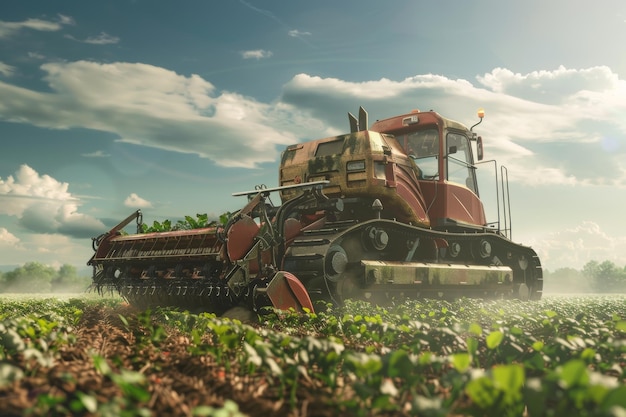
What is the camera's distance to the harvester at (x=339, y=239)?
30.7ft

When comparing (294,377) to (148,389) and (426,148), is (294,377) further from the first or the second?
(426,148)

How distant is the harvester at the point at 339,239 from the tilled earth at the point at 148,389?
4.32m

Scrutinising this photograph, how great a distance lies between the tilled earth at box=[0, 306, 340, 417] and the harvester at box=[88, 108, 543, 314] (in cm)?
432

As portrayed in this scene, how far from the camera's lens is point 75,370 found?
3.38 meters

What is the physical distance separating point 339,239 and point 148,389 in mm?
7051

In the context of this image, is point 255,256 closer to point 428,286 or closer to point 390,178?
point 390,178

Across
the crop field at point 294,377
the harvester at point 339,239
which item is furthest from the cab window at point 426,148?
the crop field at point 294,377

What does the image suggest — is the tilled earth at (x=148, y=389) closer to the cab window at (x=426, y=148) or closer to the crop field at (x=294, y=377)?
the crop field at (x=294, y=377)

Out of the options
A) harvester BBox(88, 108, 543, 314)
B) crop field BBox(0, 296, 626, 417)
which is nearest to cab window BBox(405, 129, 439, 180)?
harvester BBox(88, 108, 543, 314)

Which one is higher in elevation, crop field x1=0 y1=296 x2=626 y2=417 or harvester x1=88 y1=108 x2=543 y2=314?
harvester x1=88 y1=108 x2=543 y2=314

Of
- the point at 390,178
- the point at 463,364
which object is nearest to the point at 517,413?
the point at 463,364

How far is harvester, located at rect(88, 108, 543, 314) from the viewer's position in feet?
30.7

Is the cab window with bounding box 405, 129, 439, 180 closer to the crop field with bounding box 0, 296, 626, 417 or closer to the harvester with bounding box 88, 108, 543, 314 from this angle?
the harvester with bounding box 88, 108, 543, 314

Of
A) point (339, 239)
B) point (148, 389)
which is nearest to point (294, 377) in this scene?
point (148, 389)
